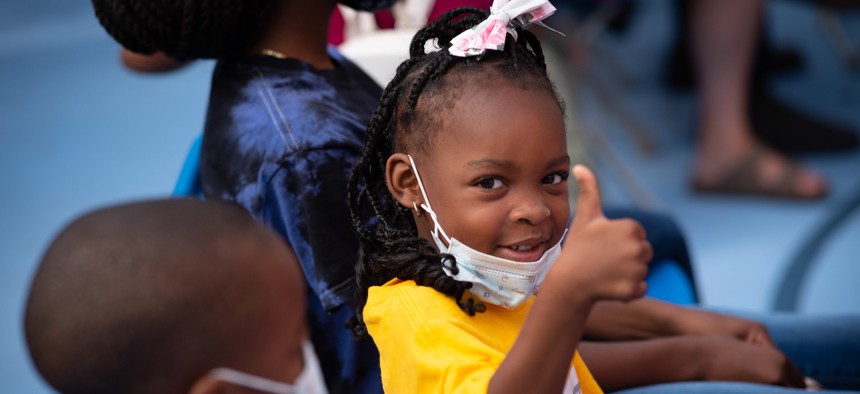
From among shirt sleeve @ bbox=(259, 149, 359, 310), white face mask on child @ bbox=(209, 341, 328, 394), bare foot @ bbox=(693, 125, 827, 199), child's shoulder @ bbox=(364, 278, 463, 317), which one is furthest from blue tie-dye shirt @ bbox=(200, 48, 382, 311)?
bare foot @ bbox=(693, 125, 827, 199)

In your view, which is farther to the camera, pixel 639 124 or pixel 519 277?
pixel 639 124

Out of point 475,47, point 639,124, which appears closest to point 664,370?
point 475,47

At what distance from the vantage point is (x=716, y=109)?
11.6 feet

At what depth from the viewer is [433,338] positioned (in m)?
1.10

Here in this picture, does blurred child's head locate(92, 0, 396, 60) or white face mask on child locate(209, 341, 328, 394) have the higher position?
blurred child's head locate(92, 0, 396, 60)

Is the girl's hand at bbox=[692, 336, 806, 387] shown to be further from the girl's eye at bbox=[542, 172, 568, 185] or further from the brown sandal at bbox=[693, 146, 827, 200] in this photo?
the brown sandal at bbox=[693, 146, 827, 200]

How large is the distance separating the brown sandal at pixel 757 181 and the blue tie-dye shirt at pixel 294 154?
2.29 meters

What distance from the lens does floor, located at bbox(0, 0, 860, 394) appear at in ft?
10.2

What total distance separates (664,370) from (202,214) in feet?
2.80

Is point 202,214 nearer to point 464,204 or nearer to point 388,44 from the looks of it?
point 464,204

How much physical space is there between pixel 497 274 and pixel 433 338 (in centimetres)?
12

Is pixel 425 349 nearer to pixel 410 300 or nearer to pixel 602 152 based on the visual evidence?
pixel 410 300

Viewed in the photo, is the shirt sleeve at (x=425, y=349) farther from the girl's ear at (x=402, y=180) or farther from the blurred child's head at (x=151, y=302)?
the blurred child's head at (x=151, y=302)

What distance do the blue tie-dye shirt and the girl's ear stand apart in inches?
4.5
